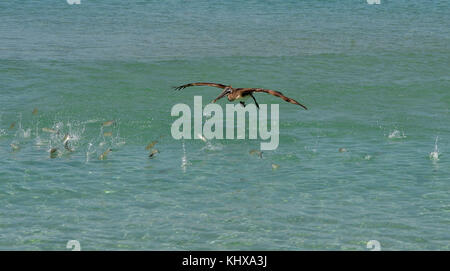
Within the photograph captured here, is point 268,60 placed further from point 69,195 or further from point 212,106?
point 69,195

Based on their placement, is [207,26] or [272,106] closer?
[272,106]

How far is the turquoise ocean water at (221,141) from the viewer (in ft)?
48.8

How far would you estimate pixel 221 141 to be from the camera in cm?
2112

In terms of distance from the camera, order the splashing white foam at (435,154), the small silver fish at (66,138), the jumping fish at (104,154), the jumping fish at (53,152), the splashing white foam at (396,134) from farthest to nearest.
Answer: the splashing white foam at (396,134)
the small silver fish at (66,138)
the splashing white foam at (435,154)
the jumping fish at (104,154)
the jumping fish at (53,152)

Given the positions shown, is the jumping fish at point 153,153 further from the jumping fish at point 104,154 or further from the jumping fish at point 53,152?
the jumping fish at point 53,152

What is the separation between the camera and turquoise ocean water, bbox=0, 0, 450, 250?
48.8 feet

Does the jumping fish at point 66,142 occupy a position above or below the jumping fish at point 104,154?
above

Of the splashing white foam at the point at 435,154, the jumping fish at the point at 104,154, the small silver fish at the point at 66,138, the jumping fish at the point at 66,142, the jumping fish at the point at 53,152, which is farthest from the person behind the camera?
the small silver fish at the point at 66,138

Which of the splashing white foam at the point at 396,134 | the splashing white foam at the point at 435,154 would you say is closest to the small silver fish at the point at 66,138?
the splashing white foam at the point at 396,134

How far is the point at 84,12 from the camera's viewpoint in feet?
133

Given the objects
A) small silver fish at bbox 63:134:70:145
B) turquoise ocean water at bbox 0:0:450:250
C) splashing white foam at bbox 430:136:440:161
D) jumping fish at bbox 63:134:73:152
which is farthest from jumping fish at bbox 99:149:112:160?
splashing white foam at bbox 430:136:440:161

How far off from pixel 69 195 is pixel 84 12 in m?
25.7

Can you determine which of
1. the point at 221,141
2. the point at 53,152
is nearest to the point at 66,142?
the point at 53,152
